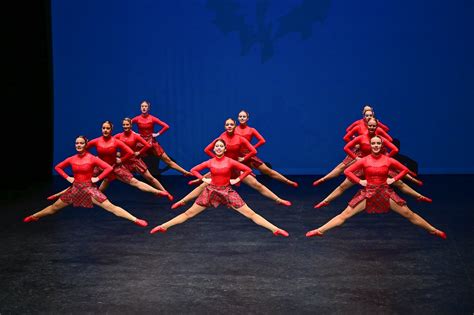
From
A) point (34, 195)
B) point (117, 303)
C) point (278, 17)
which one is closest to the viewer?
point (117, 303)

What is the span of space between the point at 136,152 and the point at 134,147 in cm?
9

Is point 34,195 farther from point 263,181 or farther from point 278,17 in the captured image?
point 278,17

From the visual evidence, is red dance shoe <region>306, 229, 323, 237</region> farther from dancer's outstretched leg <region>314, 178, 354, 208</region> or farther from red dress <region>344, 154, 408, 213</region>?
dancer's outstretched leg <region>314, 178, 354, 208</region>

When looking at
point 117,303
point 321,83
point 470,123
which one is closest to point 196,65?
point 321,83

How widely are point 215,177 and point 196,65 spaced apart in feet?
19.0

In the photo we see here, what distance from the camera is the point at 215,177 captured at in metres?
6.55

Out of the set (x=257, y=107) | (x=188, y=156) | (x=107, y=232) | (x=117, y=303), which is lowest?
(x=117, y=303)

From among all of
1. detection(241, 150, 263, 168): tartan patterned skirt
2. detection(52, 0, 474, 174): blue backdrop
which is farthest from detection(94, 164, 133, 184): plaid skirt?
detection(52, 0, 474, 174): blue backdrop

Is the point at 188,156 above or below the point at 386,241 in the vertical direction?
above

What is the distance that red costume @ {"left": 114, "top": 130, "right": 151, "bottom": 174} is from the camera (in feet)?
29.5

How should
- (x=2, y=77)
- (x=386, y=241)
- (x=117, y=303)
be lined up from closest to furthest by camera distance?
(x=117, y=303) < (x=386, y=241) < (x=2, y=77)

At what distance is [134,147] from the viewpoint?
9.31 m

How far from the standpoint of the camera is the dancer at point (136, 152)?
898 centimetres

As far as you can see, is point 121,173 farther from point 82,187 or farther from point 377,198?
point 377,198
